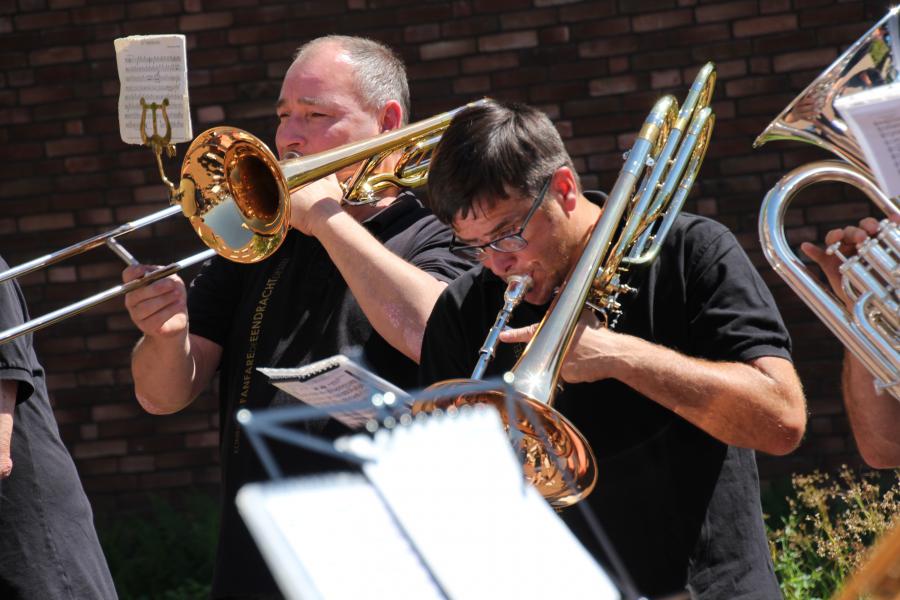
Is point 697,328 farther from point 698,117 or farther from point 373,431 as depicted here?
point 373,431

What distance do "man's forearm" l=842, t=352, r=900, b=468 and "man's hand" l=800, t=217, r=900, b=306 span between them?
0.16m

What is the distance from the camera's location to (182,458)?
5410mm

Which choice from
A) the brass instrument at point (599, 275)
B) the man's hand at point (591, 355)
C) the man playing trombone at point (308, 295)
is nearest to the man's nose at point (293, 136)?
the man playing trombone at point (308, 295)

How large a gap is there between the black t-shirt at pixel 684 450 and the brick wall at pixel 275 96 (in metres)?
2.71

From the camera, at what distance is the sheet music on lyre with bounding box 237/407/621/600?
1.34m

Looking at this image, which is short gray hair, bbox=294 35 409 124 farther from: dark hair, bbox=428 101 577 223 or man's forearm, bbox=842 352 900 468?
man's forearm, bbox=842 352 900 468

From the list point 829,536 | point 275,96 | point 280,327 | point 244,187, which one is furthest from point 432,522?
point 275,96

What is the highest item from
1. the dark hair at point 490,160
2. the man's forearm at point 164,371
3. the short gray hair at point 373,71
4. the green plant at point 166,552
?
the short gray hair at point 373,71

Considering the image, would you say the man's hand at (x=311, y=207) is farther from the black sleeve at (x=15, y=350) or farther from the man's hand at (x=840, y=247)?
the man's hand at (x=840, y=247)

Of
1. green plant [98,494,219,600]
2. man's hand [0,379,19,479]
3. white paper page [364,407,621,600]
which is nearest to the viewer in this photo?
white paper page [364,407,621,600]

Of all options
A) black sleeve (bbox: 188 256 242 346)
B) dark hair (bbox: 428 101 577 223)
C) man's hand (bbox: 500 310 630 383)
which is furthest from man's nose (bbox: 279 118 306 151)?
man's hand (bbox: 500 310 630 383)

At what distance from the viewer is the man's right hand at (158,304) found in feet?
9.45

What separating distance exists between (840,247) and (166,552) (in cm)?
350

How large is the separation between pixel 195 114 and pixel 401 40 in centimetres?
97
